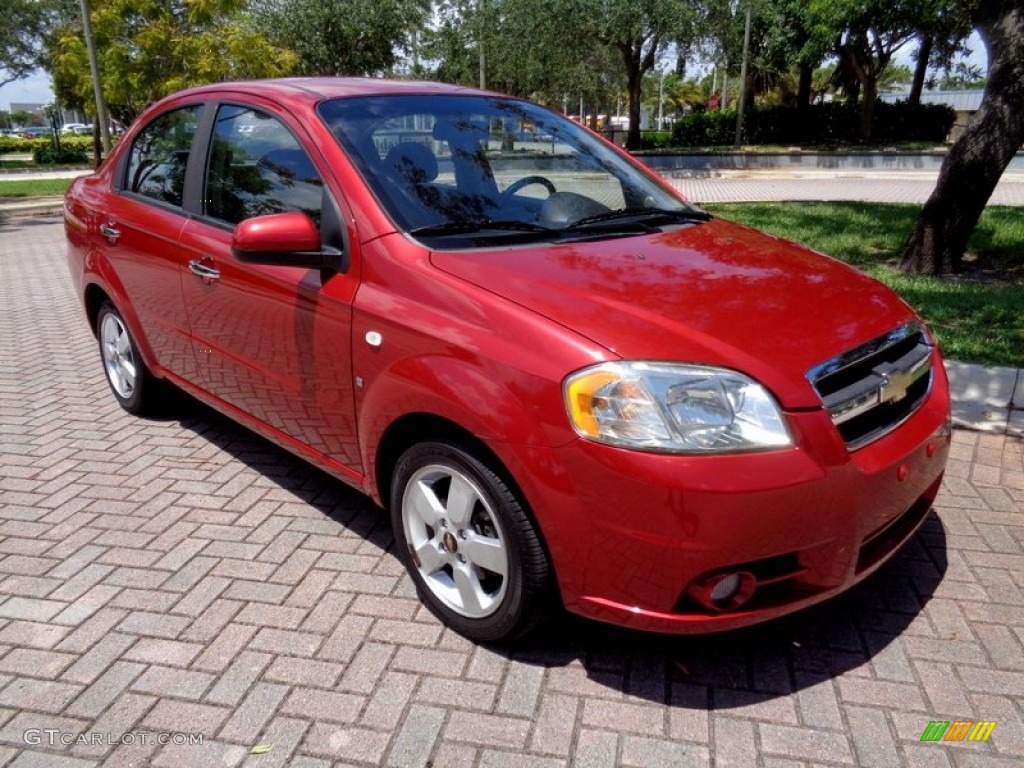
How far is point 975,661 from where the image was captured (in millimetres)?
2635

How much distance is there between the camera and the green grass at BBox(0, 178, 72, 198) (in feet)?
66.5

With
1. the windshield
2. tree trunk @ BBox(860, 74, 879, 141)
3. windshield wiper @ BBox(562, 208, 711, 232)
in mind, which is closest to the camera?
the windshield

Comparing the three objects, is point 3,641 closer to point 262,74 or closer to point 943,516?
point 943,516

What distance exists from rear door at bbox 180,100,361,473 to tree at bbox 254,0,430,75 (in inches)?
982

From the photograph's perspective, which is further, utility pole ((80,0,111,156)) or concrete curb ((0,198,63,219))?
concrete curb ((0,198,63,219))

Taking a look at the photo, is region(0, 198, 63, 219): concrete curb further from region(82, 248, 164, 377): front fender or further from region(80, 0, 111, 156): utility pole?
region(82, 248, 164, 377): front fender

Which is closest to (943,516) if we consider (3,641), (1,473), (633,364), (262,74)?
(633,364)

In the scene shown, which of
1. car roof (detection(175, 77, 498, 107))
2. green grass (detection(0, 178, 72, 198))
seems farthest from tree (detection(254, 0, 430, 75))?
car roof (detection(175, 77, 498, 107))

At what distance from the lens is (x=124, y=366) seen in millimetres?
4805

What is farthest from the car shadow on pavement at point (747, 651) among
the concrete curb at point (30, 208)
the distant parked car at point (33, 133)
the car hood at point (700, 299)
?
the distant parked car at point (33, 133)

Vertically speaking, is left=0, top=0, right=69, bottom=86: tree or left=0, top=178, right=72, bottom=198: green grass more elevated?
left=0, top=0, right=69, bottom=86: tree

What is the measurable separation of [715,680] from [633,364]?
1096 mm

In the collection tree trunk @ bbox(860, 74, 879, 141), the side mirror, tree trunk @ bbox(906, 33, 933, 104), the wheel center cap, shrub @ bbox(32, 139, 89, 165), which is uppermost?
tree trunk @ bbox(906, 33, 933, 104)

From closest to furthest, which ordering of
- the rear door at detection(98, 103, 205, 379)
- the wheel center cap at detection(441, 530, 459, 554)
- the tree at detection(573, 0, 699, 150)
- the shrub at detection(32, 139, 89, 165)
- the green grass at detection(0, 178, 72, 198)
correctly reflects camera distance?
the wheel center cap at detection(441, 530, 459, 554), the rear door at detection(98, 103, 205, 379), the green grass at detection(0, 178, 72, 198), the tree at detection(573, 0, 699, 150), the shrub at detection(32, 139, 89, 165)
